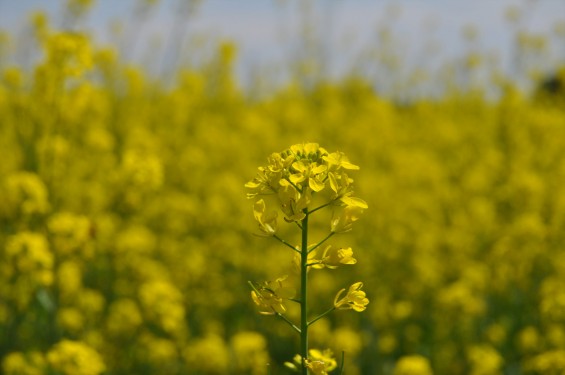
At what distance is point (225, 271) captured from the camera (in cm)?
519

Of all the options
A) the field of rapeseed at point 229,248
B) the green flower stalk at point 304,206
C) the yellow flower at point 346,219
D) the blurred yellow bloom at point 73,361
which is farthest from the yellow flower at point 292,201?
the blurred yellow bloom at point 73,361

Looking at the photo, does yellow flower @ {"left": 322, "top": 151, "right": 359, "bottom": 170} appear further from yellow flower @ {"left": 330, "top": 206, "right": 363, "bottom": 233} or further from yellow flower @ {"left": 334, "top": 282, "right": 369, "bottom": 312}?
yellow flower @ {"left": 334, "top": 282, "right": 369, "bottom": 312}

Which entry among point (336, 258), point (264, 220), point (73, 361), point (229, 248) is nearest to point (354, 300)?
point (336, 258)

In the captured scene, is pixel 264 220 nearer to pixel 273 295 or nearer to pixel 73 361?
pixel 273 295

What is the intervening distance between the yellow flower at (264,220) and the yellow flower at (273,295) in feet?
0.31

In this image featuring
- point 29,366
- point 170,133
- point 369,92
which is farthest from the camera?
point 369,92

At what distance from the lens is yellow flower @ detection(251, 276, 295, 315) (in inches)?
56.9

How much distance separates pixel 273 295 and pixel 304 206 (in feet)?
0.68

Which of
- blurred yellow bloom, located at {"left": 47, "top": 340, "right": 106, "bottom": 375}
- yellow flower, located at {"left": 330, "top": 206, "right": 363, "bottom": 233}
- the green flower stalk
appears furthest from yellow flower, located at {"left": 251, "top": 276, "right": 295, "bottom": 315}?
blurred yellow bloom, located at {"left": 47, "top": 340, "right": 106, "bottom": 375}

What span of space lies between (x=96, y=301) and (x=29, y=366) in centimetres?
100

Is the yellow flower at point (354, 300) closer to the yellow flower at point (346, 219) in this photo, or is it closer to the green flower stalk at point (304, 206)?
the green flower stalk at point (304, 206)

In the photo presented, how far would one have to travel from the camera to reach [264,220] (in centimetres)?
146

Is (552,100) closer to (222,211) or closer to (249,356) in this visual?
(222,211)

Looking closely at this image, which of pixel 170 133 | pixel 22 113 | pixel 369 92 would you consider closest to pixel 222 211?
pixel 22 113
